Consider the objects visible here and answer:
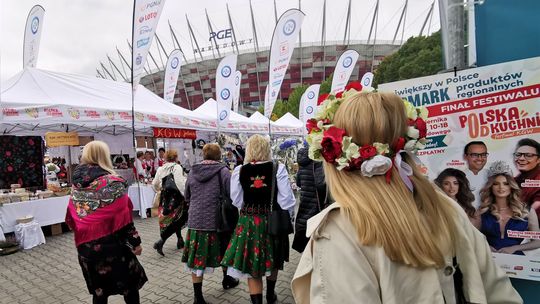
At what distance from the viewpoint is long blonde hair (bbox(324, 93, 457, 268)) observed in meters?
0.99

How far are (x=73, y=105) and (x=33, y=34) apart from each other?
320 cm

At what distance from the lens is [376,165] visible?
1.01 metres

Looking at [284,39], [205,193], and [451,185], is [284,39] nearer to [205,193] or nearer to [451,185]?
[205,193]

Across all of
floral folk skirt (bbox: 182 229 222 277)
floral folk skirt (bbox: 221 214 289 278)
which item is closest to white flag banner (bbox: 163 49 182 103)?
floral folk skirt (bbox: 182 229 222 277)

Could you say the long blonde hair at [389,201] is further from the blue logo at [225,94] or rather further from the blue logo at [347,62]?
the blue logo at [347,62]

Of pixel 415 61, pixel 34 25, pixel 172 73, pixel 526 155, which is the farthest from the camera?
pixel 415 61

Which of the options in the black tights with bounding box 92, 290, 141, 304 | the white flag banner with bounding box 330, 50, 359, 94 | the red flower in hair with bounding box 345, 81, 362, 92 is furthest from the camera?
the white flag banner with bounding box 330, 50, 359, 94

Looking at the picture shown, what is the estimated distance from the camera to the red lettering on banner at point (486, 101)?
173cm

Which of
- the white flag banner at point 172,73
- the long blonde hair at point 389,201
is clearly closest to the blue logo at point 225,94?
the white flag banner at point 172,73

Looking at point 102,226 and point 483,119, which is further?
point 102,226

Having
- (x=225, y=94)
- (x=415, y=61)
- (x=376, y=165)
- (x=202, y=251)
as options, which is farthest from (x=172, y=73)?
(x=415, y=61)

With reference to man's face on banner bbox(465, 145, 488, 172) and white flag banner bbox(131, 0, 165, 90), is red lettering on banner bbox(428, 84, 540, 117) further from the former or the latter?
white flag banner bbox(131, 0, 165, 90)

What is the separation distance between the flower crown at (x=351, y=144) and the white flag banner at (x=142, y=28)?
6692 mm

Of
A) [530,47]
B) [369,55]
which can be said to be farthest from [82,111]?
[369,55]
